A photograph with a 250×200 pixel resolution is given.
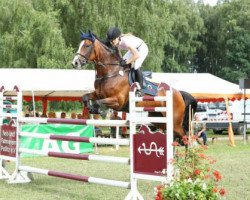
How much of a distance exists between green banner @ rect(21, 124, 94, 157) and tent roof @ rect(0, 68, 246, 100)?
85.5 inches

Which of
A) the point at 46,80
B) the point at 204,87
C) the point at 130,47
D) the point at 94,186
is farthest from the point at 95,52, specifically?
the point at 204,87

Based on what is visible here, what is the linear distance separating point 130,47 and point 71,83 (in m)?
10.9

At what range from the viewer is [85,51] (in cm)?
954

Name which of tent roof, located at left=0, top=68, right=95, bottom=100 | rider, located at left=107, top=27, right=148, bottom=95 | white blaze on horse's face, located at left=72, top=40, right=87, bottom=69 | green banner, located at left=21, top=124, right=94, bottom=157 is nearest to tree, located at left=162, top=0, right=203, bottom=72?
tent roof, located at left=0, top=68, right=95, bottom=100

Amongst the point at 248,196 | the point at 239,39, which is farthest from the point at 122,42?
the point at 239,39

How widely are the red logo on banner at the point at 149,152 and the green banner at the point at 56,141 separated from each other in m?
8.71

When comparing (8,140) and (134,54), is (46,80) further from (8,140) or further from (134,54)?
(134,54)

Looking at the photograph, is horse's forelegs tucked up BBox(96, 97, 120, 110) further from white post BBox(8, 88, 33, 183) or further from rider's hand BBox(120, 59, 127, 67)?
white post BBox(8, 88, 33, 183)

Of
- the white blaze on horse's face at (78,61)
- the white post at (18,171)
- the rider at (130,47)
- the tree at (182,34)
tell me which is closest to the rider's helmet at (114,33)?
the rider at (130,47)

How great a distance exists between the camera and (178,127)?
1060 cm

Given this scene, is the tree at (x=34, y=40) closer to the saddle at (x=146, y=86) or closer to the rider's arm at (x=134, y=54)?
the saddle at (x=146, y=86)

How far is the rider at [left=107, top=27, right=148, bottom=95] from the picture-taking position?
956 centimetres

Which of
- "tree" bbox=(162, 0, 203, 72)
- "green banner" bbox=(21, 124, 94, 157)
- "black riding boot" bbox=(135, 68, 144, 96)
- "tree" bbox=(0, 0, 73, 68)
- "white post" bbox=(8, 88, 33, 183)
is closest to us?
"black riding boot" bbox=(135, 68, 144, 96)

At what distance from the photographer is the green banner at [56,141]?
1616cm
